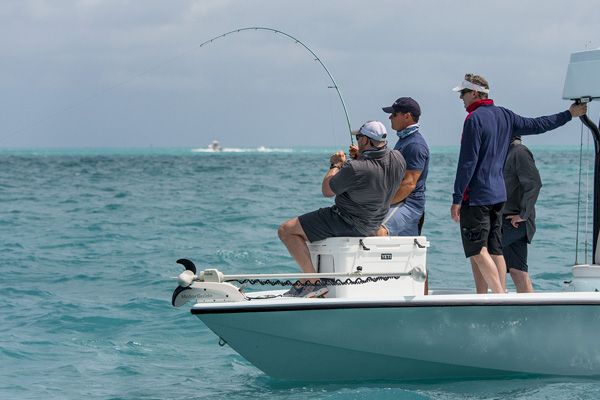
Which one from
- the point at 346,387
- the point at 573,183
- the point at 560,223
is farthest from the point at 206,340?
the point at 573,183

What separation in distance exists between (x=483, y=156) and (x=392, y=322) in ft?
3.95

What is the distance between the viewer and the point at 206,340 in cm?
923

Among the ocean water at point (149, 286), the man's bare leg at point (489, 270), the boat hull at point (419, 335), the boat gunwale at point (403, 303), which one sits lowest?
the ocean water at point (149, 286)

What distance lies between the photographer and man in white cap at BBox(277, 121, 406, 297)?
634 cm

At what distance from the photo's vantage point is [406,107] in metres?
6.74

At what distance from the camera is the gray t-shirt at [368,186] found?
6.32 metres

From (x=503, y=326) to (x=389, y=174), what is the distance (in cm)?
119

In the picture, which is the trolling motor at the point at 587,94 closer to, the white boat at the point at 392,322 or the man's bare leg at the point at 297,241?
the white boat at the point at 392,322

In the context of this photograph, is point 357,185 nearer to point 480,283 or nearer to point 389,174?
point 389,174

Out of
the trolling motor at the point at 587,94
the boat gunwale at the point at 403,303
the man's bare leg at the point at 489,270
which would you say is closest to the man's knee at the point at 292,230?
the boat gunwale at the point at 403,303

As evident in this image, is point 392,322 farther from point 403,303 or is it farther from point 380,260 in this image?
point 380,260

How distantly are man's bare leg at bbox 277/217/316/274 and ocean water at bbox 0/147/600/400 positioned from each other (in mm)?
583

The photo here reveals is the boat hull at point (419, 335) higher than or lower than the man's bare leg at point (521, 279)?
lower

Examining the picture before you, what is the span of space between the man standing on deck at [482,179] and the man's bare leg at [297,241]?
947mm
